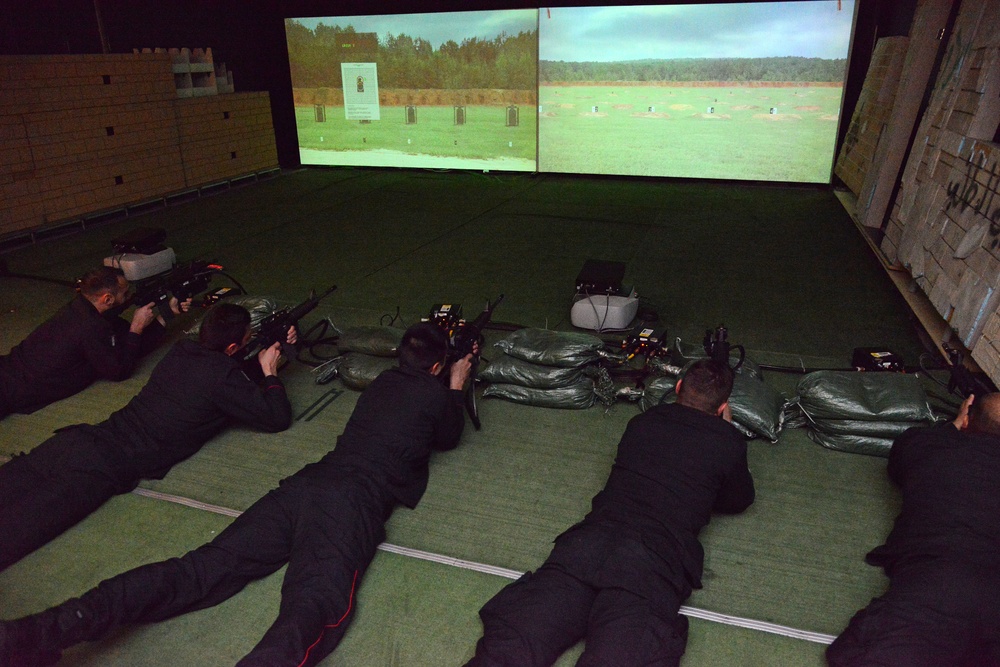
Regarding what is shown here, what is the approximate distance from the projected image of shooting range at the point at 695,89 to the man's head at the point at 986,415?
886 centimetres

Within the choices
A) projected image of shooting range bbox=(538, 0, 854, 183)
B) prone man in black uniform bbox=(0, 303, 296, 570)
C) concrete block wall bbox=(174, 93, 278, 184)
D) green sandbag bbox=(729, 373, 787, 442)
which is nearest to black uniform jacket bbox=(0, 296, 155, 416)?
prone man in black uniform bbox=(0, 303, 296, 570)

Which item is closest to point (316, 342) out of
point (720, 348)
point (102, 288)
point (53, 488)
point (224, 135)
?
point (102, 288)

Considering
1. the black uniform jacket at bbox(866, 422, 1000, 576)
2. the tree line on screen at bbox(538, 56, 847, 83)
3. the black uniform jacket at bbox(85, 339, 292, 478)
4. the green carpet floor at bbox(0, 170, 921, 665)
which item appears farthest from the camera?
the tree line on screen at bbox(538, 56, 847, 83)

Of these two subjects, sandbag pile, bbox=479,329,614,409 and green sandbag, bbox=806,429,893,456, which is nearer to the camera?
green sandbag, bbox=806,429,893,456

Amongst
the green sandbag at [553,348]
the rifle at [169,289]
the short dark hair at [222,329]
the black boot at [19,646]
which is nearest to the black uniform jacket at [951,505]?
the green sandbag at [553,348]

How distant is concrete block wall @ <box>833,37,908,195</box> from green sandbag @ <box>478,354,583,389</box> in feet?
19.6

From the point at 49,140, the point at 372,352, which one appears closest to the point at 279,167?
the point at 49,140

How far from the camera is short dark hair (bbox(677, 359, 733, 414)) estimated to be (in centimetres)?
280

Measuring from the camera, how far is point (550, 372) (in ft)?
13.7

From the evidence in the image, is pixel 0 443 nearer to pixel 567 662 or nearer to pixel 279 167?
pixel 567 662

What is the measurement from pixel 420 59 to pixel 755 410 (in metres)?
10.6

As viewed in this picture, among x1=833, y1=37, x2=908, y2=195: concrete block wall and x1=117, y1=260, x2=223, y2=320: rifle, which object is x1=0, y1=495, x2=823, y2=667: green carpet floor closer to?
x1=117, y1=260, x2=223, y2=320: rifle

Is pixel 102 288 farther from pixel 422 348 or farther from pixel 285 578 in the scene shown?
pixel 285 578

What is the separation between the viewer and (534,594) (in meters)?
2.43
